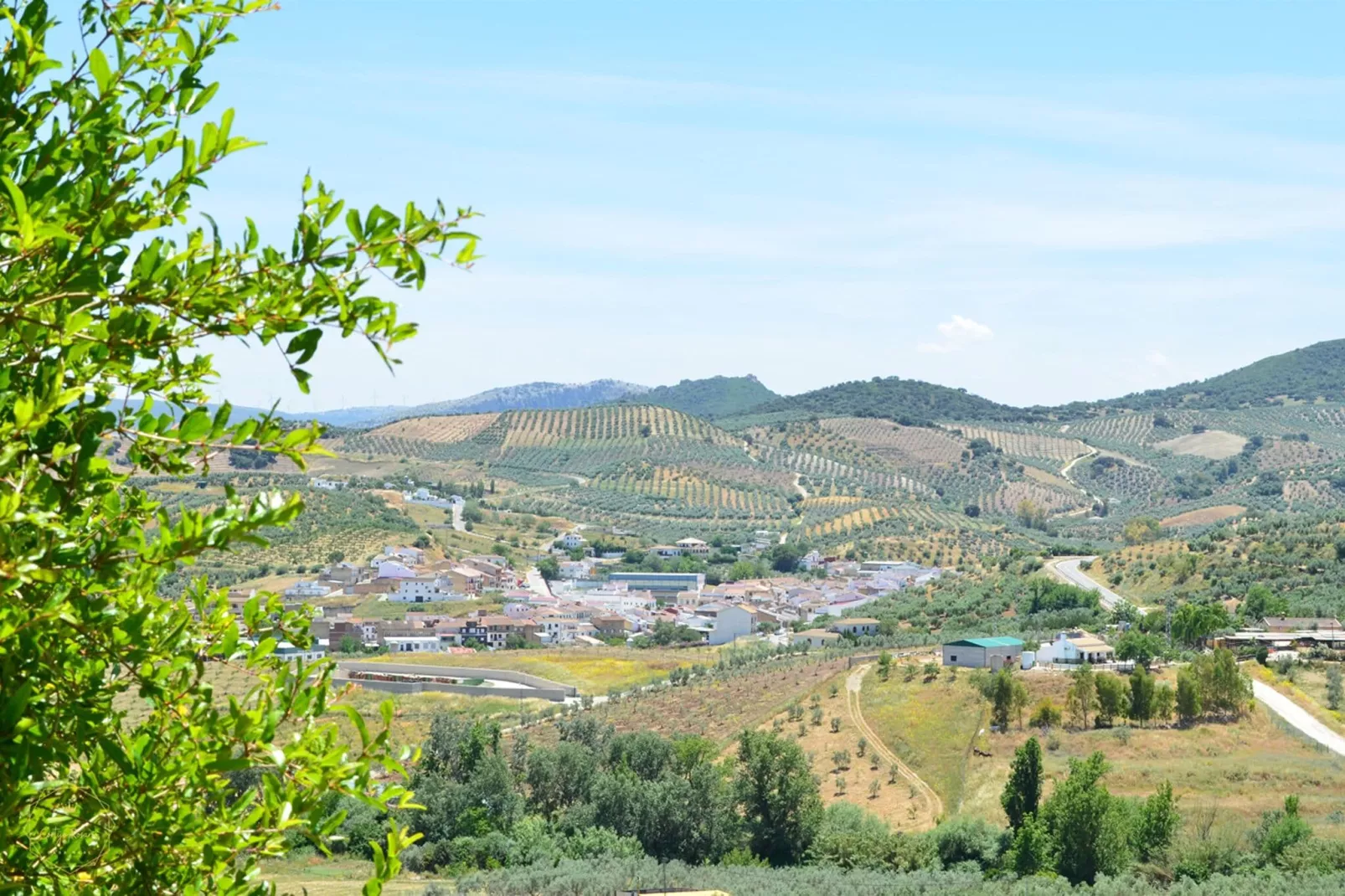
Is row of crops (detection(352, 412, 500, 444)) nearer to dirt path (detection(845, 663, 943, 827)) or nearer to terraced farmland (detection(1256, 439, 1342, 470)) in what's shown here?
terraced farmland (detection(1256, 439, 1342, 470))

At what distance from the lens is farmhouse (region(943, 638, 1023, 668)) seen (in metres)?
43.0

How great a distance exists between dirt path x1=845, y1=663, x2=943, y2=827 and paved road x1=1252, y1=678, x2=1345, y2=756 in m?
10.1

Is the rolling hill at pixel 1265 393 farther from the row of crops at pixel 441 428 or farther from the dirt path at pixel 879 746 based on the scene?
the dirt path at pixel 879 746

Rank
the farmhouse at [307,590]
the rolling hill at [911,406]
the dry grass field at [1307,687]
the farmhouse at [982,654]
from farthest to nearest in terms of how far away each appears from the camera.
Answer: the rolling hill at [911,406], the farmhouse at [307,590], the farmhouse at [982,654], the dry grass field at [1307,687]

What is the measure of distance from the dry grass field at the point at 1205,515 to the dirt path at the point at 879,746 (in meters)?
59.4

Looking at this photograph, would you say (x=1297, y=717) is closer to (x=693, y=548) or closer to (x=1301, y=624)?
(x=1301, y=624)

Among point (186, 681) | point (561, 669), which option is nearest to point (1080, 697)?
point (561, 669)

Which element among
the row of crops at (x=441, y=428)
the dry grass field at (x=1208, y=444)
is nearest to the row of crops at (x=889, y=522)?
the dry grass field at (x=1208, y=444)

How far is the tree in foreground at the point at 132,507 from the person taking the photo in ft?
9.09

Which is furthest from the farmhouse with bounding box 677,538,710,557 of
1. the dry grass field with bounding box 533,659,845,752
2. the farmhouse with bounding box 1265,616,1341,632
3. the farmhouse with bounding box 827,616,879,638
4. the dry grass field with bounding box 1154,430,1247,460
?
the dry grass field with bounding box 1154,430,1247,460

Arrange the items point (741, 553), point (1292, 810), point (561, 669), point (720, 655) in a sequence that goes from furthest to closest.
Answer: point (741, 553), point (720, 655), point (561, 669), point (1292, 810)

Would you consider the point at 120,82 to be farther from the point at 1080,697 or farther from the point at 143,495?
the point at 1080,697

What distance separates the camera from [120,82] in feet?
10.3

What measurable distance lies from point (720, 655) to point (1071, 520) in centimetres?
6790
